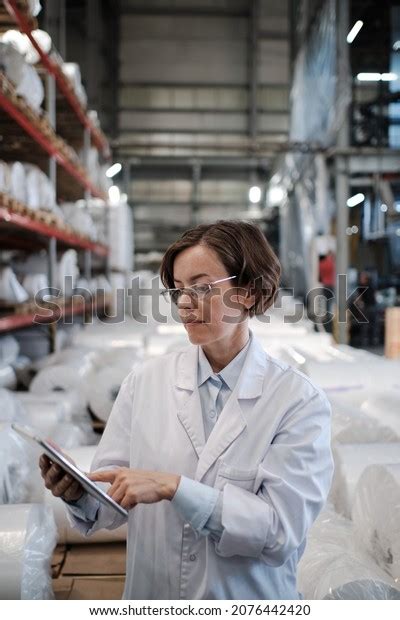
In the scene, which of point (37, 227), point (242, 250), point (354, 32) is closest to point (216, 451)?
point (242, 250)

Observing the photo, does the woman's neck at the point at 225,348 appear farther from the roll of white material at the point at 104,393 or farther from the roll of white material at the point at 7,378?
the roll of white material at the point at 7,378

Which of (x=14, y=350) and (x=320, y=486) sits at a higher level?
(x=320, y=486)

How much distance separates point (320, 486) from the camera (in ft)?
3.97

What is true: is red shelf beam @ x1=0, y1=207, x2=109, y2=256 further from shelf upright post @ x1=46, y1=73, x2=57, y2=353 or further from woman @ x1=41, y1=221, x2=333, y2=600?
woman @ x1=41, y1=221, x2=333, y2=600

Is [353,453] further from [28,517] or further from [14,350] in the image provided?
[14,350]

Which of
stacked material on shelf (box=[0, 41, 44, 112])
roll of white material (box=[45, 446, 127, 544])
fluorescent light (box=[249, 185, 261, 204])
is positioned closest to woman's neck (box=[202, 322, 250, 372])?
roll of white material (box=[45, 446, 127, 544])

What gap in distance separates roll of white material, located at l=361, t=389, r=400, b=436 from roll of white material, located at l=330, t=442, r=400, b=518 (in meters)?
0.27

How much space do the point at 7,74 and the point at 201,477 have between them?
3.90 metres

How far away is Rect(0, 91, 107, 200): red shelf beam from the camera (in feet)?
12.9

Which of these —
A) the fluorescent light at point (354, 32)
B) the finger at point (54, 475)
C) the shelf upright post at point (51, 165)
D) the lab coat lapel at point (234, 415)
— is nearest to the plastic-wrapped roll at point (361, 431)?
the lab coat lapel at point (234, 415)

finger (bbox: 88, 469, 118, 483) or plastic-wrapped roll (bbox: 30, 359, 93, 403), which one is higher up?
finger (bbox: 88, 469, 118, 483)

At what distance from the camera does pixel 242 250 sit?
1322 millimetres
